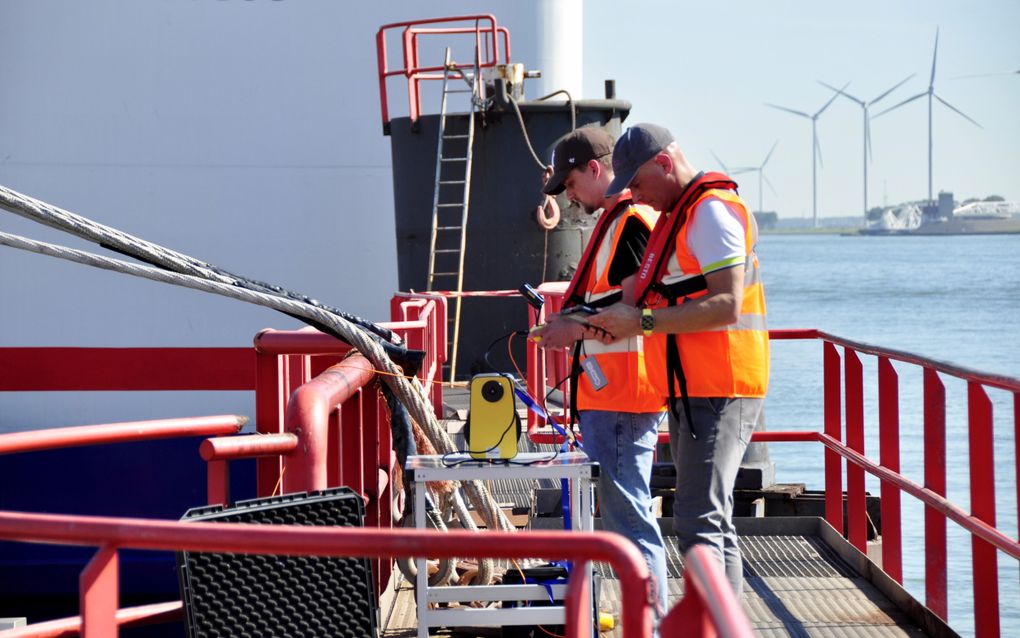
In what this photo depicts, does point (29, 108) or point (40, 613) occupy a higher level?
point (29, 108)

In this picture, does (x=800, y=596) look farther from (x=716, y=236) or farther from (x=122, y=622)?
(x=122, y=622)

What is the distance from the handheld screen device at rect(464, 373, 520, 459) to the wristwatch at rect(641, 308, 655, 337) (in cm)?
44

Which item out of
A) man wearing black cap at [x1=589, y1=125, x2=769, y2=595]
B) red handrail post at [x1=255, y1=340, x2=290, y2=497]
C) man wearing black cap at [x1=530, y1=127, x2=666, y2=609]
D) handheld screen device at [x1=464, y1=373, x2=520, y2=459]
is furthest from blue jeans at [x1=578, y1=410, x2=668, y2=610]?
red handrail post at [x1=255, y1=340, x2=290, y2=497]

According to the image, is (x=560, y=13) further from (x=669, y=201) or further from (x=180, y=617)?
(x=180, y=617)

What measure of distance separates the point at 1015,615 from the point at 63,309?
33.9 ft

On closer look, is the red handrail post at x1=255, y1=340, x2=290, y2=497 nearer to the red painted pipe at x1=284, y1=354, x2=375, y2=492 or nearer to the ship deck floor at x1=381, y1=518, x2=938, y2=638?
the red painted pipe at x1=284, y1=354, x2=375, y2=492

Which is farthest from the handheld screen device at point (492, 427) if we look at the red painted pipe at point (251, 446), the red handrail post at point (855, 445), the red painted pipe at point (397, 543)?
the red handrail post at point (855, 445)

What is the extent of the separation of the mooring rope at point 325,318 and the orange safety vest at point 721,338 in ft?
3.17

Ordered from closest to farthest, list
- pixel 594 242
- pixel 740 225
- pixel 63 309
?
pixel 740 225 → pixel 594 242 → pixel 63 309

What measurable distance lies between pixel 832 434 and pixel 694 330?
3331mm

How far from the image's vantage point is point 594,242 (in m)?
3.86

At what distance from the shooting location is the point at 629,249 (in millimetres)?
3715

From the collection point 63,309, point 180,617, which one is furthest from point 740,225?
point 63,309

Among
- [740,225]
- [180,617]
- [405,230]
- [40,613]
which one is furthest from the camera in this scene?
[405,230]
